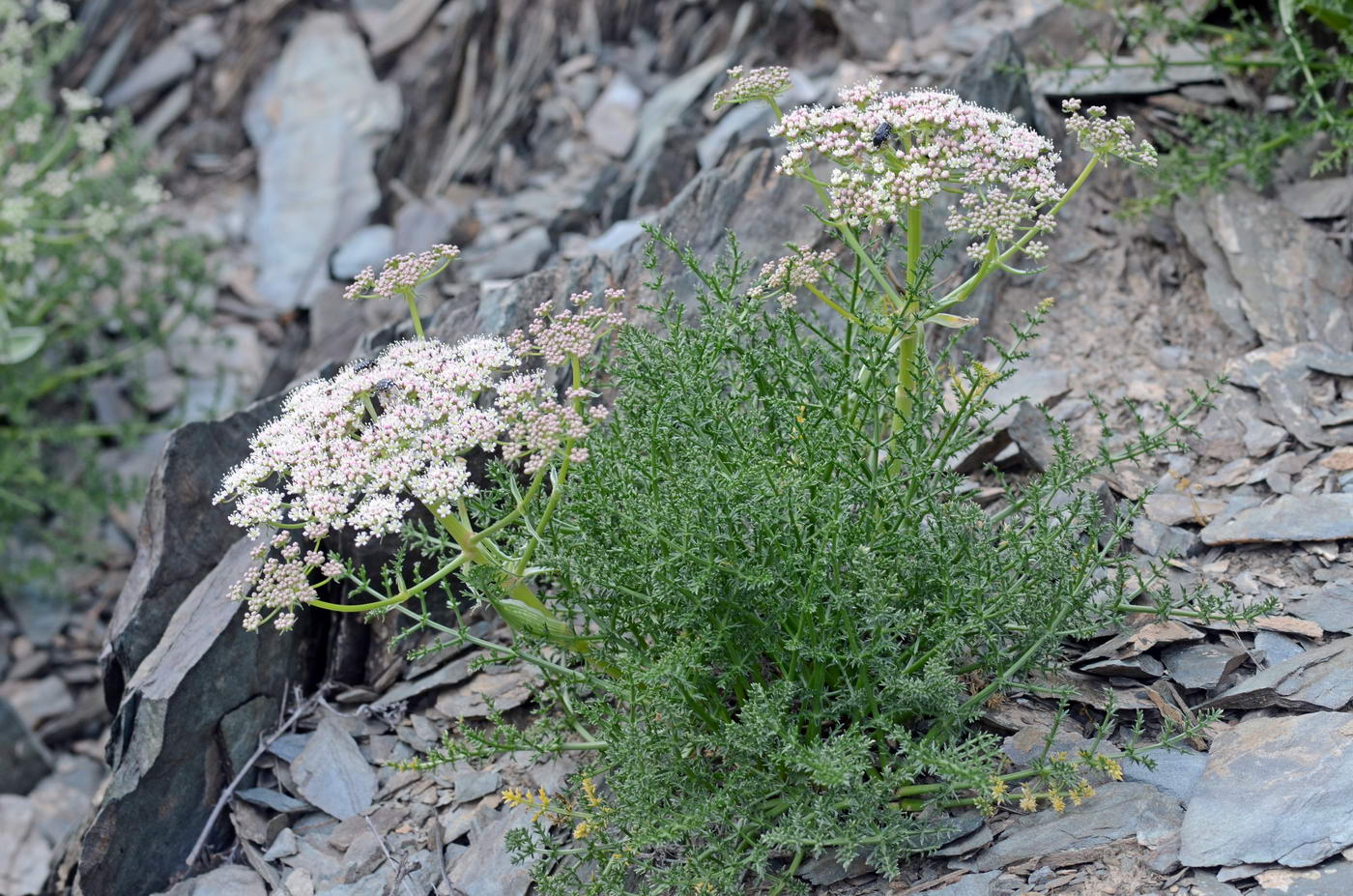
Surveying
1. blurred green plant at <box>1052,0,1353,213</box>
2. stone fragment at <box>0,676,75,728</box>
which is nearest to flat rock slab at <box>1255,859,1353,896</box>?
blurred green plant at <box>1052,0,1353,213</box>

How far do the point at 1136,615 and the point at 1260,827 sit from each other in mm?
1017

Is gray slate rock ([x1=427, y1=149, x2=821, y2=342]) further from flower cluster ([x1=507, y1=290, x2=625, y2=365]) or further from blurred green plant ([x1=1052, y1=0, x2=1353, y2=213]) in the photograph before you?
flower cluster ([x1=507, y1=290, x2=625, y2=365])

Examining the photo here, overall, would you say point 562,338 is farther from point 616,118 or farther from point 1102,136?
point 616,118

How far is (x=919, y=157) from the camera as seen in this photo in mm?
3717

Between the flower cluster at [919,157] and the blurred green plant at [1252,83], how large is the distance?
2624mm

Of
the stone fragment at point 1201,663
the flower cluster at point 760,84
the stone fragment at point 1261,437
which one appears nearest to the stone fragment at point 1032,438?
the stone fragment at point 1261,437

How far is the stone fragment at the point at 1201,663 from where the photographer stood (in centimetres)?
406

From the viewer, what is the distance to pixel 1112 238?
253 inches

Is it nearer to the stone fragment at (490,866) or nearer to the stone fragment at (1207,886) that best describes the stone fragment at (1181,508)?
the stone fragment at (1207,886)

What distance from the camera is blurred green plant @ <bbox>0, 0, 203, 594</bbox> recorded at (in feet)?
26.9

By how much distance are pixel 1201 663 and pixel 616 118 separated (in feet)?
21.6

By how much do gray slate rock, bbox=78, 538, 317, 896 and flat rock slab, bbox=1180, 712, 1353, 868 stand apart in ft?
11.8

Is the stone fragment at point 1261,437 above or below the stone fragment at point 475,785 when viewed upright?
above

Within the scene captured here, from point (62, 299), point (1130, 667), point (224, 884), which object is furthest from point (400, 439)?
point (62, 299)
